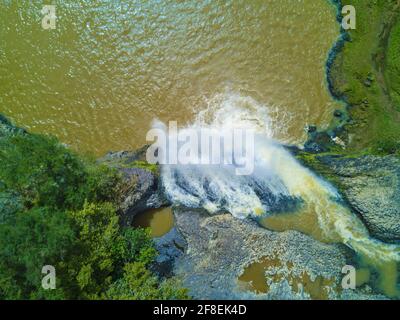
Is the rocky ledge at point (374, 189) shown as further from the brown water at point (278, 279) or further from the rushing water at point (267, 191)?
the brown water at point (278, 279)

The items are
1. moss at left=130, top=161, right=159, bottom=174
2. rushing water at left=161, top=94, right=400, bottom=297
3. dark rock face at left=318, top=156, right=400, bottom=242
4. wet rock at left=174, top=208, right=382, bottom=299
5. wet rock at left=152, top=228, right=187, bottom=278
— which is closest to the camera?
wet rock at left=174, top=208, right=382, bottom=299

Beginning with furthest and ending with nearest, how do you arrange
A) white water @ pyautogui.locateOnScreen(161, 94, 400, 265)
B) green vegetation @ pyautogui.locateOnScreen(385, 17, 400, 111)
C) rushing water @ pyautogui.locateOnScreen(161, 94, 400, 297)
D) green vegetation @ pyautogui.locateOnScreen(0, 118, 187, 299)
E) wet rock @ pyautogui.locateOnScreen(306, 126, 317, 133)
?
1. wet rock @ pyautogui.locateOnScreen(306, 126, 317, 133)
2. green vegetation @ pyautogui.locateOnScreen(385, 17, 400, 111)
3. white water @ pyautogui.locateOnScreen(161, 94, 400, 265)
4. rushing water @ pyautogui.locateOnScreen(161, 94, 400, 297)
5. green vegetation @ pyautogui.locateOnScreen(0, 118, 187, 299)

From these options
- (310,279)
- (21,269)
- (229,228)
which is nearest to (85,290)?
(21,269)

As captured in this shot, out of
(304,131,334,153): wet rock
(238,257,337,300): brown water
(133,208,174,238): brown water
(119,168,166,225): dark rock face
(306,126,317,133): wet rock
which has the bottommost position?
(238,257,337,300): brown water

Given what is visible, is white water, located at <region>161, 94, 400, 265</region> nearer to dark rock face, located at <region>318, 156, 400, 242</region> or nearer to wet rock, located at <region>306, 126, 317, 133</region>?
dark rock face, located at <region>318, 156, 400, 242</region>

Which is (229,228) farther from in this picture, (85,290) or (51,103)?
A: (51,103)

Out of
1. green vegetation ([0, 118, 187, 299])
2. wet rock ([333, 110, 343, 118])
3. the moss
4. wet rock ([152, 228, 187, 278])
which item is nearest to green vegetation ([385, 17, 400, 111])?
wet rock ([333, 110, 343, 118])

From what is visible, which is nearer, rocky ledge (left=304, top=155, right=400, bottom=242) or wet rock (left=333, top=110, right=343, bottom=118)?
rocky ledge (left=304, top=155, right=400, bottom=242)

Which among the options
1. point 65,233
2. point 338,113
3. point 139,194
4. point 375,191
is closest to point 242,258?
point 139,194
